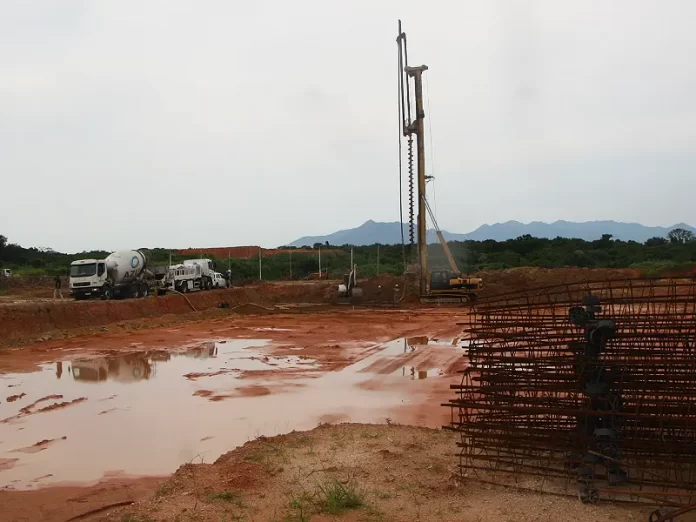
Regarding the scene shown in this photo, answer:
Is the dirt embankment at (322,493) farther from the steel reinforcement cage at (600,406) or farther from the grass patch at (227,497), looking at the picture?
the steel reinforcement cage at (600,406)

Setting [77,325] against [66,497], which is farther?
[77,325]

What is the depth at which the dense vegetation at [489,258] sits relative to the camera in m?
51.0

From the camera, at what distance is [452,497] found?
6133mm

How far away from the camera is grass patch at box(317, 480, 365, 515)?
19.4ft

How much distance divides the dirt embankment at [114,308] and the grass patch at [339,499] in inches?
679

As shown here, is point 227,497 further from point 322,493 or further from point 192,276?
point 192,276

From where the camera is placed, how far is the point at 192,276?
35500mm

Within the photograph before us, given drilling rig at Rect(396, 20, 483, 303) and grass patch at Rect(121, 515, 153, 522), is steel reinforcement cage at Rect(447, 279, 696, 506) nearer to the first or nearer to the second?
grass patch at Rect(121, 515, 153, 522)

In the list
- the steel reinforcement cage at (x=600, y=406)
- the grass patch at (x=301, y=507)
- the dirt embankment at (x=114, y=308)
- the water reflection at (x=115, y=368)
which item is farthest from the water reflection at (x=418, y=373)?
the dirt embankment at (x=114, y=308)

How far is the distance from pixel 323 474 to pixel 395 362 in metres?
9.24

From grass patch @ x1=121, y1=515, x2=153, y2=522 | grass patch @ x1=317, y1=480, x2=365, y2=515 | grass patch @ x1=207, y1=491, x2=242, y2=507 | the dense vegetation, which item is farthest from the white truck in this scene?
grass patch @ x1=317, y1=480, x2=365, y2=515

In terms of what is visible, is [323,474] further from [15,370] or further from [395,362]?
[15,370]

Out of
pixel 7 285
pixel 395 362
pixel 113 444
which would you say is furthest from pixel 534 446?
pixel 7 285

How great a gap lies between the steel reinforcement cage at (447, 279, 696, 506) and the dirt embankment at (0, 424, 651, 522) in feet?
1.24
